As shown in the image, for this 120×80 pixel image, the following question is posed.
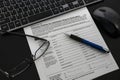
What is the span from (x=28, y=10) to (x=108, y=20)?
294mm

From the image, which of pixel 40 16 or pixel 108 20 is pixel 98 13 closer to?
pixel 108 20

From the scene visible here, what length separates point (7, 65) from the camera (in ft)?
2.23

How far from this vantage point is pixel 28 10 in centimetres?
74

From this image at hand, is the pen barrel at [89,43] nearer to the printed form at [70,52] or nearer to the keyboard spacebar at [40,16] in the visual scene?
the printed form at [70,52]

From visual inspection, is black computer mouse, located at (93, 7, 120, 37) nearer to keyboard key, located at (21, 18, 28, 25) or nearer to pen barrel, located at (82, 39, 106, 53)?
pen barrel, located at (82, 39, 106, 53)

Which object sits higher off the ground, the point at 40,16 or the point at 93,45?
the point at 40,16

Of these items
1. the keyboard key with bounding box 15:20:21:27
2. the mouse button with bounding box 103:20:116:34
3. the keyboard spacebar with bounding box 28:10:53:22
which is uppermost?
the keyboard key with bounding box 15:20:21:27

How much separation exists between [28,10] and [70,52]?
0.22 meters

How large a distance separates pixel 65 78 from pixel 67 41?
0.44ft

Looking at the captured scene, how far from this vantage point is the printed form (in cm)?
68

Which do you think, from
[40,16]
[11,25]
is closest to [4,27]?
[11,25]

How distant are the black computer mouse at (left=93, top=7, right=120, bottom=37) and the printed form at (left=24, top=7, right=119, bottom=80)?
30 millimetres

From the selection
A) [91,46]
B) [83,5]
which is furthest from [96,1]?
[91,46]

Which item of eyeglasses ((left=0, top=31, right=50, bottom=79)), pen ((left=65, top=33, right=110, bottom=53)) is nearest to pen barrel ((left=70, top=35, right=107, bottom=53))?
pen ((left=65, top=33, right=110, bottom=53))
